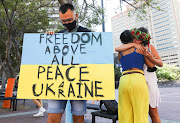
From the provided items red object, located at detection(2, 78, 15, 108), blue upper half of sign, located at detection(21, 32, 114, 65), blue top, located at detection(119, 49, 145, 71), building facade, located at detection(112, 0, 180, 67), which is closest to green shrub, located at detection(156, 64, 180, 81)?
red object, located at detection(2, 78, 15, 108)

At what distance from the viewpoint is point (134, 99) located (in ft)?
6.07

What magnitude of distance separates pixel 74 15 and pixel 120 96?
124 cm

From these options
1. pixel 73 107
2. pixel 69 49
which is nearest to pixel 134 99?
pixel 73 107

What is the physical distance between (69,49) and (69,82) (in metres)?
0.43

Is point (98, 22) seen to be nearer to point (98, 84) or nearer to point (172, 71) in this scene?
point (98, 84)

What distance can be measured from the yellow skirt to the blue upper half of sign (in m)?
0.37

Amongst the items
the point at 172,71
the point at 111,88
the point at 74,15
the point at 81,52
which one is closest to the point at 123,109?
the point at 111,88

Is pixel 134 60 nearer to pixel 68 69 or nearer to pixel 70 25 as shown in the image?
pixel 68 69

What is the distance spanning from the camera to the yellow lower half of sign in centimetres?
177

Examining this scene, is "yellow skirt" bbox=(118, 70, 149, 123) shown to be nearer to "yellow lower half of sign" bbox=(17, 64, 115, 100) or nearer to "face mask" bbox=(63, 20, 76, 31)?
"yellow lower half of sign" bbox=(17, 64, 115, 100)

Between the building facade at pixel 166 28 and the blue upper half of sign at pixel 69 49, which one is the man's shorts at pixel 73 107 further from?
the building facade at pixel 166 28

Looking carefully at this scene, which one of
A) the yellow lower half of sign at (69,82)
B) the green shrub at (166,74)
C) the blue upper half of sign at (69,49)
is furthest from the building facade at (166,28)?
the yellow lower half of sign at (69,82)

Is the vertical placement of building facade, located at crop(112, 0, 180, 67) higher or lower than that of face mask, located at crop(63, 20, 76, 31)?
higher

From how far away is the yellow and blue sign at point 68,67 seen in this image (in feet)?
5.84
